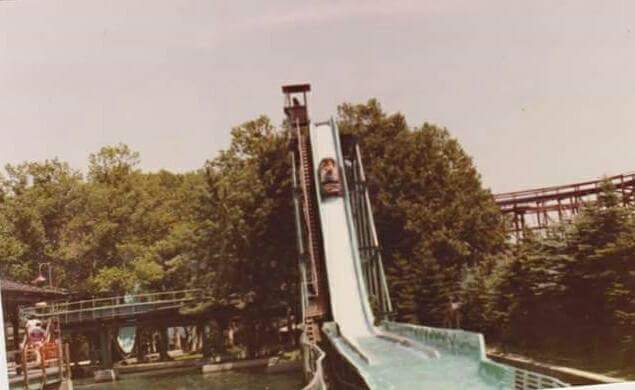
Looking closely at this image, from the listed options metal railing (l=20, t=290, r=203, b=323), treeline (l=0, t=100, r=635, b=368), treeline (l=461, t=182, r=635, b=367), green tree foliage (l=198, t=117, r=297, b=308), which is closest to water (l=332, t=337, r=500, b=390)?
treeline (l=461, t=182, r=635, b=367)

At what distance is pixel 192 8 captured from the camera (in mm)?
4289

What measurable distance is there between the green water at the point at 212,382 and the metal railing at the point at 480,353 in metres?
2.02

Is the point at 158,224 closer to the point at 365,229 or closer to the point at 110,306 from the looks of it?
the point at 110,306

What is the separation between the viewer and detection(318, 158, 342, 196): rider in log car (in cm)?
826

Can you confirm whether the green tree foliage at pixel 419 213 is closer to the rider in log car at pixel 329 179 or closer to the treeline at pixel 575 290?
the rider in log car at pixel 329 179

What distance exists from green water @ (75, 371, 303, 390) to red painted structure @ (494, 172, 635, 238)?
9.32 ft

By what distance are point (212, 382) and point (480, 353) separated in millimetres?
4906

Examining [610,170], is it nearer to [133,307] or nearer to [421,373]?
[421,373]

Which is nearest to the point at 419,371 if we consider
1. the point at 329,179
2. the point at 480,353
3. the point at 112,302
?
the point at 480,353

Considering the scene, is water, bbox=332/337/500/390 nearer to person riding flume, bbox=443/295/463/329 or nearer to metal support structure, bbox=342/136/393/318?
person riding flume, bbox=443/295/463/329

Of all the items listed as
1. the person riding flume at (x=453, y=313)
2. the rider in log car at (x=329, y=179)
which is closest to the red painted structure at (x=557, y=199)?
the person riding flume at (x=453, y=313)

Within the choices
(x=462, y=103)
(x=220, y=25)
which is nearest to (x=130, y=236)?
(x=220, y=25)

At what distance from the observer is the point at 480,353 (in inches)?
159

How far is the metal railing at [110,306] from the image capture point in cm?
676
